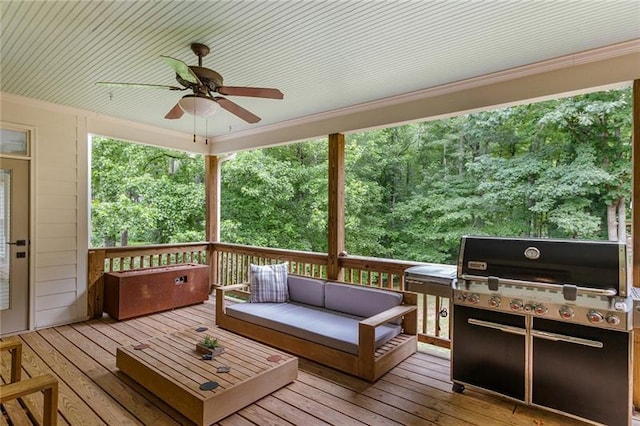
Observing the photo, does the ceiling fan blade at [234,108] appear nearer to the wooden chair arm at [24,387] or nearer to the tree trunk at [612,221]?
the wooden chair arm at [24,387]

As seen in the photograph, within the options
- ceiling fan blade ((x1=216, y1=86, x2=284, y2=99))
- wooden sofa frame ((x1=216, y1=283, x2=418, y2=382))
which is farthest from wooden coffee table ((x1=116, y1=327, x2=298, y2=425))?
ceiling fan blade ((x1=216, y1=86, x2=284, y2=99))

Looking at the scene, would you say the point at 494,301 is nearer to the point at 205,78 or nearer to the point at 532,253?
the point at 532,253

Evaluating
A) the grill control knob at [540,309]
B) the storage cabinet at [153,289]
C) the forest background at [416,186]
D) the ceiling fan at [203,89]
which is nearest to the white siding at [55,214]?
the storage cabinet at [153,289]

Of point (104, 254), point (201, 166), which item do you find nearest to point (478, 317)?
point (104, 254)

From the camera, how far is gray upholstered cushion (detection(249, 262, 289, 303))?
4348mm

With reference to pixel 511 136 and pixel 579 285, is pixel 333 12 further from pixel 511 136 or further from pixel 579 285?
pixel 511 136

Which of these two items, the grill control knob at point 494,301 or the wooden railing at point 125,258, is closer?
the grill control knob at point 494,301

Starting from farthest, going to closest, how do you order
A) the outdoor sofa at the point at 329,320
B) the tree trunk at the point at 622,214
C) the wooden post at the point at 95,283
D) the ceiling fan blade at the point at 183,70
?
the tree trunk at the point at 622,214
the wooden post at the point at 95,283
the outdoor sofa at the point at 329,320
the ceiling fan blade at the point at 183,70

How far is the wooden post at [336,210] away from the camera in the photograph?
4.48 metres

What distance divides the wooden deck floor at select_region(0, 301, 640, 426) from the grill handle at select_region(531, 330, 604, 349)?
2.02ft

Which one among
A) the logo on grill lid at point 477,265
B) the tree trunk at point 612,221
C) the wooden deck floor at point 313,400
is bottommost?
A: the wooden deck floor at point 313,400

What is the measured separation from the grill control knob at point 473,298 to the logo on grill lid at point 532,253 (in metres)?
0.51

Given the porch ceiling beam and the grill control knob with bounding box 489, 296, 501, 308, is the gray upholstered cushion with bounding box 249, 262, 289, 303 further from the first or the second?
the grill control knob with bounding box 489, 296, 501, 308

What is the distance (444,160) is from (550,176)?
233cm
